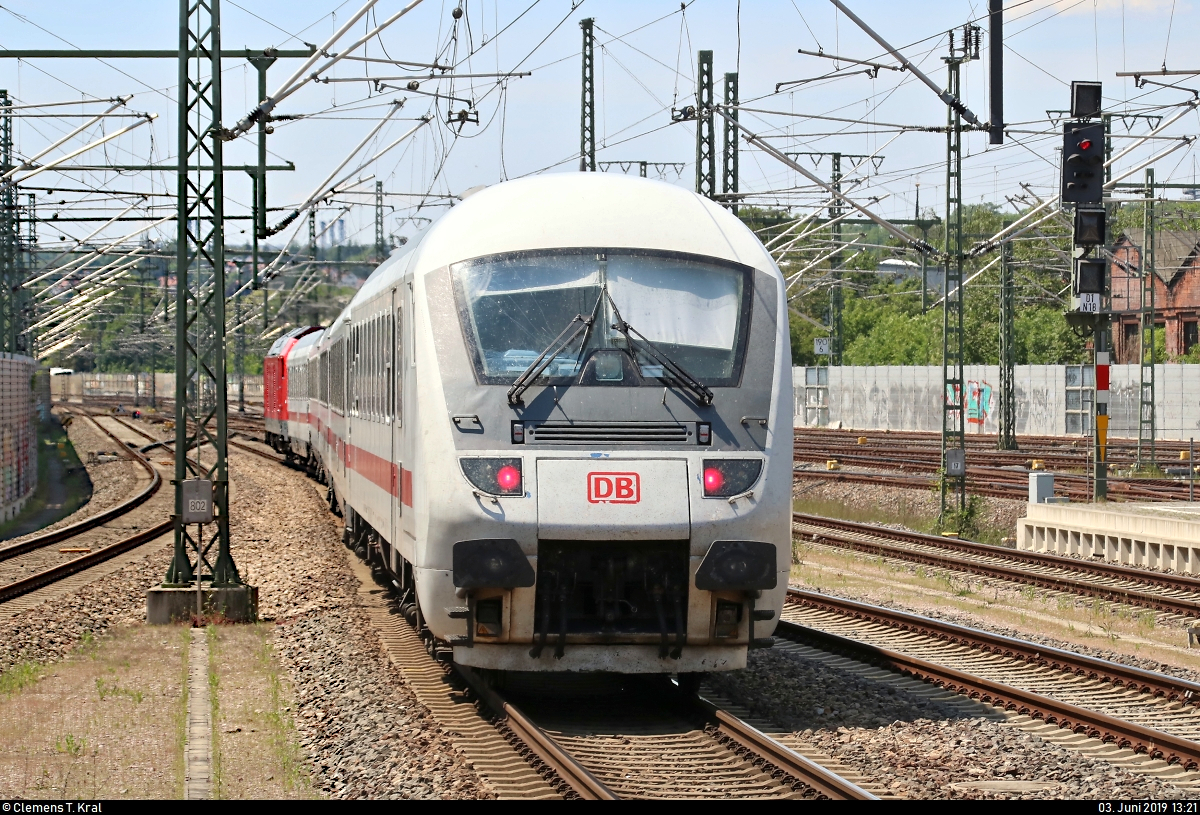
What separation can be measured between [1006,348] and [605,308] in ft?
97.7

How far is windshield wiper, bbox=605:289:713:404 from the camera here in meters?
9.21

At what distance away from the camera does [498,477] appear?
8891mm

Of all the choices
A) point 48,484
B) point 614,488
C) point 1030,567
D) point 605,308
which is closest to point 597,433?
point 614,488

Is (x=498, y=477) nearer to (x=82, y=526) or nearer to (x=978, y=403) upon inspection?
(x=82, y=526)

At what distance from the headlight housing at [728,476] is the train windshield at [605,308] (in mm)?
593

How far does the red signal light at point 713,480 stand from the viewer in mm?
8992

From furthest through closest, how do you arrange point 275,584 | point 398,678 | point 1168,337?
point 1168,337, point 275,584, point 398,678

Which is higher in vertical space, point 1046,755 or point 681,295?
point 681,295

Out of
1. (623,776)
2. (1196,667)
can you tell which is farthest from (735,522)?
(1196,667)

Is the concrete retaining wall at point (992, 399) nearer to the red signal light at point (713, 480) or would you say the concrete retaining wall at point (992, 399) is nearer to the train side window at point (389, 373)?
the train side window at point (389, 373)

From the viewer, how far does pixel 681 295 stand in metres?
9.64

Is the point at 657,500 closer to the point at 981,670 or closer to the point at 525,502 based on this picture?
the point at 525,502

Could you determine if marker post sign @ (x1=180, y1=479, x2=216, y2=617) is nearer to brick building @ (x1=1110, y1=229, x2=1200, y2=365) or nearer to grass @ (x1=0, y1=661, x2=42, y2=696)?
grass @ (x1=0, y1=661, x2=42, y2=696)

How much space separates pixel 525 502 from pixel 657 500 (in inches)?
32.3
